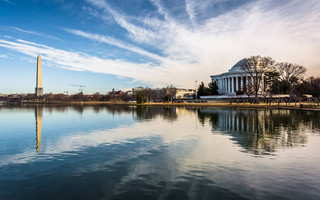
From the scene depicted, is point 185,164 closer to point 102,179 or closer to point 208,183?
point 208,183

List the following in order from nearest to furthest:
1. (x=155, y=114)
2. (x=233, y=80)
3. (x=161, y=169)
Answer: (x=161, y=169), (x=155, y=114), (x=233, y=80)

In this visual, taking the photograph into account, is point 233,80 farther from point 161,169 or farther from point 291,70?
point 161,169

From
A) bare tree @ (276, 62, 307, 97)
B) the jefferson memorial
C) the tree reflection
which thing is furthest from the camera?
the jefferson memorial

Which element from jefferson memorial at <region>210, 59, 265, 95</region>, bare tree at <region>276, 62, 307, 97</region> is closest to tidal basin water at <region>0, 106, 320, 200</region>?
bare tree at <region>276, 62, 307, 97</region>

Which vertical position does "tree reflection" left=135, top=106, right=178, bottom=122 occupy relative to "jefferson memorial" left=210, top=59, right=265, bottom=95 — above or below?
below

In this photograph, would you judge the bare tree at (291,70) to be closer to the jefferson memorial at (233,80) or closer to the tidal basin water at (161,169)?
the jefferson memorial at (233,80)

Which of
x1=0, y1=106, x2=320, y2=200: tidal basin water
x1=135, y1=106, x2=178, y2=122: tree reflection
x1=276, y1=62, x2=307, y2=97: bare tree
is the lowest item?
x1=0, y1=106, x2=320, y2=200: tidal basin water

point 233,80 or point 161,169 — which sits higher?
point 233,80

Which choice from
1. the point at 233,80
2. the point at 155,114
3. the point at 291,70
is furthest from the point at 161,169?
the point at 233,80

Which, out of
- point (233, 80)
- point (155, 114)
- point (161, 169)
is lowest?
point (161, 169)

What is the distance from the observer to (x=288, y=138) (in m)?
18.1

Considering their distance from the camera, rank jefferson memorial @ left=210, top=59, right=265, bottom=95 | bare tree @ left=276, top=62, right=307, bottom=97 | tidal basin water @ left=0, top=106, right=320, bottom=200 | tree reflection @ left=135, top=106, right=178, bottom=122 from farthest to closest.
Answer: jefferson memorial @ left=210, top=59, right=265, bottom=95, bare tree @ left=276, top=62, right=307, bottom=97, tree reflection @ left=135, top=106, right=178, bottom=122, tidal basin water @ left=0, top=106, right=320, bottom=200

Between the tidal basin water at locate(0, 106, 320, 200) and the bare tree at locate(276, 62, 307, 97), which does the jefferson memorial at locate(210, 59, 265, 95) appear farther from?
the tidal basin water at locate(0, 106, 320, 200)

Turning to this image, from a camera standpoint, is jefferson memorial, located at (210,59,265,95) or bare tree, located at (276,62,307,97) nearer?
bare tree, located at (276,62,307,97)
